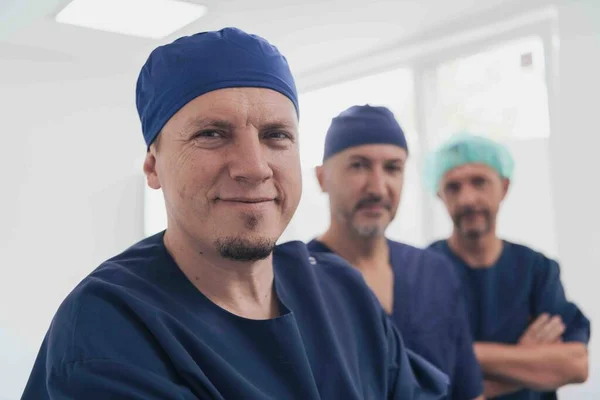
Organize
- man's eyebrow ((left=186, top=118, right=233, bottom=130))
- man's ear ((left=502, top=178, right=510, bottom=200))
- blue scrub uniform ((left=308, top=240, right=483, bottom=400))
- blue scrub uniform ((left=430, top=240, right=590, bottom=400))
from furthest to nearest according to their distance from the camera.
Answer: man's ear ((left=502, top=178, right=510, bottom=200))
blue scrub uniform ((left=430, top=240, right=590, bottom=400))
blue scrub uniform ((left=308, top=240, right=483, bottom=400))
man's eyebrow ((left=186, top=118, right=233, bottom=130))

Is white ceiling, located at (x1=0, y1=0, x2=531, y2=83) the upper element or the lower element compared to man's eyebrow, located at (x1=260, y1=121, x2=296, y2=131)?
upper

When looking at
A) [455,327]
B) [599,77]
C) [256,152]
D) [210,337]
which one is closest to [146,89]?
[256,152]

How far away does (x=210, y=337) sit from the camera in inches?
29.7

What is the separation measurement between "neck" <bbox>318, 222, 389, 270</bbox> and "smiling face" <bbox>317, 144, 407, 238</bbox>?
0.04 ft

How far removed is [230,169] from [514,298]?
0.92 m

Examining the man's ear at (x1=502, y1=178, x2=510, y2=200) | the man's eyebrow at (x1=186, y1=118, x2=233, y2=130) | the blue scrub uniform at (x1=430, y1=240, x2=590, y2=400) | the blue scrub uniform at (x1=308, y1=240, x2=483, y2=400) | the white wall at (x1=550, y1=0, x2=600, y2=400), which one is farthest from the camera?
the white wall at (x1=550, y1=0, x2=600, y2=400)

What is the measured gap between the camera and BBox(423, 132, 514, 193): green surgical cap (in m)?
1.43

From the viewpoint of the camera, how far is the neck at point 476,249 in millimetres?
1429

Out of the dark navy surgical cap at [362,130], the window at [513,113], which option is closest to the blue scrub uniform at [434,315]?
the dark navy surgical cap at [362,130]

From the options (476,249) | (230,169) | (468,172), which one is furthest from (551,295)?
(230,169)

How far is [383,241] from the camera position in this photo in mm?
A: 1281

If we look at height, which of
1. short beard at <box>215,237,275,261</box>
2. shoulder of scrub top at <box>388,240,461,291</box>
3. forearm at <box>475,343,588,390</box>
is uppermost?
short beard at <box>215,237,275,261</box>

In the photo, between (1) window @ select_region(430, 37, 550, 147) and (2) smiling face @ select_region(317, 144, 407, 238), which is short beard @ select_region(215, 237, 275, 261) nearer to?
(2) smiling face @ select_region(317, 144, 407, 238)

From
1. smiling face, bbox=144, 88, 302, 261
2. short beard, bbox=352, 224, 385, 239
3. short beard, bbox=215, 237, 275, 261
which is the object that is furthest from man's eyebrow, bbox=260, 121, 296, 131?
short beard, bbox=352, 224, 385, 239
